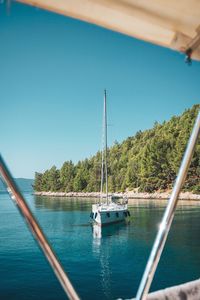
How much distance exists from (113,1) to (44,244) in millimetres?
1035

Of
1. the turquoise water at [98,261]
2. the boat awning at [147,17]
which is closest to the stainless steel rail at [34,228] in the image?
the boat awning at [147,17]

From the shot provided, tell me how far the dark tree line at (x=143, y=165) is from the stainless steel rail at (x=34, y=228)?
6153 cm

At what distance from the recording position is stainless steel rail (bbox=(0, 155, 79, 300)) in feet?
3.72

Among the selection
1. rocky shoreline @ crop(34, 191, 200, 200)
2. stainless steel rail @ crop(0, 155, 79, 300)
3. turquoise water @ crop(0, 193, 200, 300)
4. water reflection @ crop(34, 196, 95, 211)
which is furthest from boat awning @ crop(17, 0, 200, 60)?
rocky shoreline @ crop(34, 191, 200, 200)

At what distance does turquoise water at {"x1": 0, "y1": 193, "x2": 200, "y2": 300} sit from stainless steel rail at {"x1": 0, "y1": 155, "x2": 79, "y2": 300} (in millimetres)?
13741

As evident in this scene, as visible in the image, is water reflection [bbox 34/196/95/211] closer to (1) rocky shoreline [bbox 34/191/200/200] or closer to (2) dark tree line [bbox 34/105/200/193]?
(1) rocky shoreline [bbox 34/191/200/200]

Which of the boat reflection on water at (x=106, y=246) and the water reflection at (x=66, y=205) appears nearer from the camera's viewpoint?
the boat reflection on water at (x=106, y=246)

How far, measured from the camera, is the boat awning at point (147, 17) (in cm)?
111

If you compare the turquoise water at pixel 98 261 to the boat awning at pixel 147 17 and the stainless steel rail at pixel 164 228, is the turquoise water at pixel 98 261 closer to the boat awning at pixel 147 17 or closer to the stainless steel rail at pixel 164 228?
the stainless steel rail at pixel 164 228

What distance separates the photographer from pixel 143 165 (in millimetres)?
77125

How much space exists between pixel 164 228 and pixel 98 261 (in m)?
20.6

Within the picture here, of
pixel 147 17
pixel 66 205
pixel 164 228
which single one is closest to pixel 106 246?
pixel 164 228

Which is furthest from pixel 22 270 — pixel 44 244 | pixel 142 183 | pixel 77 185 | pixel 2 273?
pixel 77 185

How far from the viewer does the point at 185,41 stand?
1.33m
